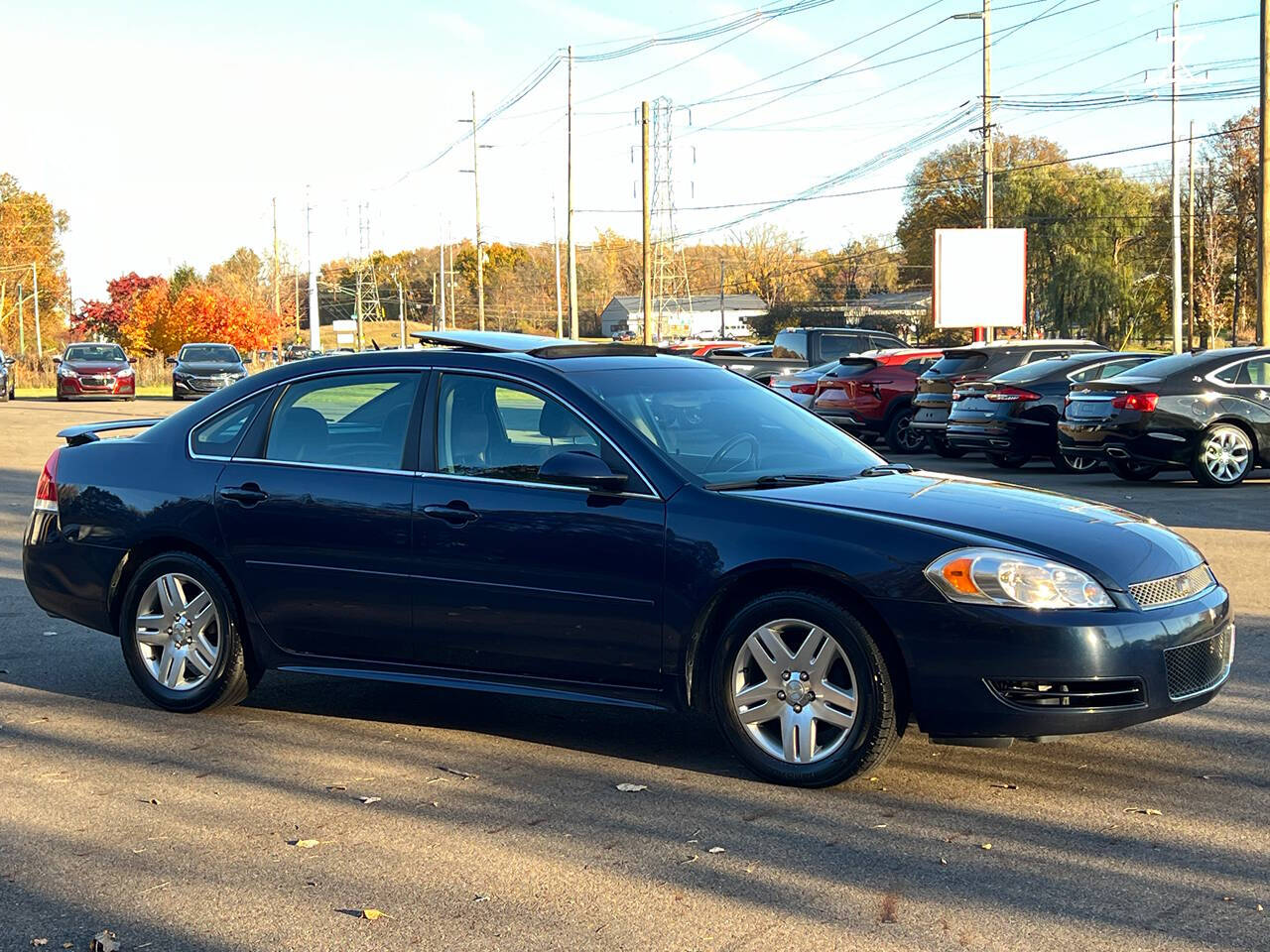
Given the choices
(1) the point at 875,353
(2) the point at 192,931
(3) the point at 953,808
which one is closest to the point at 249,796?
(2) the point at 192,931

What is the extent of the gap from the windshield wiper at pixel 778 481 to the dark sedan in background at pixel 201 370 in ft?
131

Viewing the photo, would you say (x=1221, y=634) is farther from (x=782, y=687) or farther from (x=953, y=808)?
(x=782, y=687)

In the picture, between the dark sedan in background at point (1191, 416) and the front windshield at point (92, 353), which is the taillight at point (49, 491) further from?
the front windshield at point (92, 353)

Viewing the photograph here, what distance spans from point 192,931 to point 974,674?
2602mm

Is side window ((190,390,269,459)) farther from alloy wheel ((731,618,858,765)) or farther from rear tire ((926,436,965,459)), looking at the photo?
rear tire ((926,436,965,459))

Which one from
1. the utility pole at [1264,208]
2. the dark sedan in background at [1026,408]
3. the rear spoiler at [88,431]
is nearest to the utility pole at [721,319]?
the utility pole at [1264,208]

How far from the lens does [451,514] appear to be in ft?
19.7

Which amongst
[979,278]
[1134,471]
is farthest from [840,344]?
[979,278]

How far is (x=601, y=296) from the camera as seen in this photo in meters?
139

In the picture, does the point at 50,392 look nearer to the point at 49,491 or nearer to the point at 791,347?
the point at 791,347

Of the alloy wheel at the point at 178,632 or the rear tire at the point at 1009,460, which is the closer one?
the alloy wheel at the point at 178,632

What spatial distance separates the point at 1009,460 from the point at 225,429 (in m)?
14.8

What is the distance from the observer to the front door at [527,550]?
5.66 metres

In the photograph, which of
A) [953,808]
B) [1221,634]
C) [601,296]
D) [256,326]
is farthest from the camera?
[601,296]
